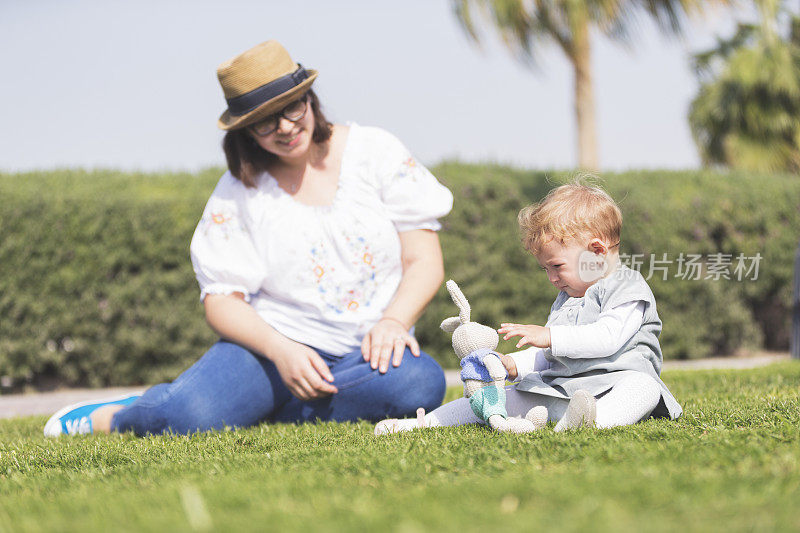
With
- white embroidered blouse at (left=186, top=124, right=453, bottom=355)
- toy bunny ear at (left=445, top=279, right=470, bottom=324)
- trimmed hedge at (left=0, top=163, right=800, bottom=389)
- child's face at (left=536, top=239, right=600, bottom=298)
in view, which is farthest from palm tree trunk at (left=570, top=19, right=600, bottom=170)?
toy bunny ear at (left=445, top=279, right=470, bottom=324)

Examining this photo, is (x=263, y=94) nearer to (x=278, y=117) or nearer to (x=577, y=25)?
(x=278, y=117)

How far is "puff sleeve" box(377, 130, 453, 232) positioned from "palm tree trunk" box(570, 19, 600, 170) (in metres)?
8.88

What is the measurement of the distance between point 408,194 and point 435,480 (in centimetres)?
215

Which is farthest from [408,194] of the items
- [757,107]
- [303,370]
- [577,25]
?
[757,107]

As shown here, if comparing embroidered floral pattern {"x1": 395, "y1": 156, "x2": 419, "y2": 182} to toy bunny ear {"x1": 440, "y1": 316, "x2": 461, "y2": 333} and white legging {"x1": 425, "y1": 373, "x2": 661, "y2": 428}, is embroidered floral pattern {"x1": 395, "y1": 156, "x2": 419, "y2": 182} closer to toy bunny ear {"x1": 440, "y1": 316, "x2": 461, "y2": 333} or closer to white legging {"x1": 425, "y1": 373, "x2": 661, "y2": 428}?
toy bunny ear {"x1": 440, "y1": 316, "x2": 461, "y2": 333}

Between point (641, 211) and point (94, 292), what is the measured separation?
17.3 feet

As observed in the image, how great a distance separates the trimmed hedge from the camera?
697cm

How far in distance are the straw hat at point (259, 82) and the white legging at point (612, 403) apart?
159 cm

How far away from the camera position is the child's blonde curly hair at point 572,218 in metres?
3.13

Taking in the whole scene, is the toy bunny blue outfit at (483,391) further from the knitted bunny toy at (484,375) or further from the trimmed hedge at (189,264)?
the trimmed hedge at (189,264)

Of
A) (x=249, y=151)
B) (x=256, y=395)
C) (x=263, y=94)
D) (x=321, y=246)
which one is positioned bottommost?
(x=256, y=395)

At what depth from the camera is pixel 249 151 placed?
407 cm

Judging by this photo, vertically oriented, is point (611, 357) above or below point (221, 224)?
below

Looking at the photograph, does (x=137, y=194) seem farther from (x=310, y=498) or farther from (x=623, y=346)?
(x=310, y=498)
